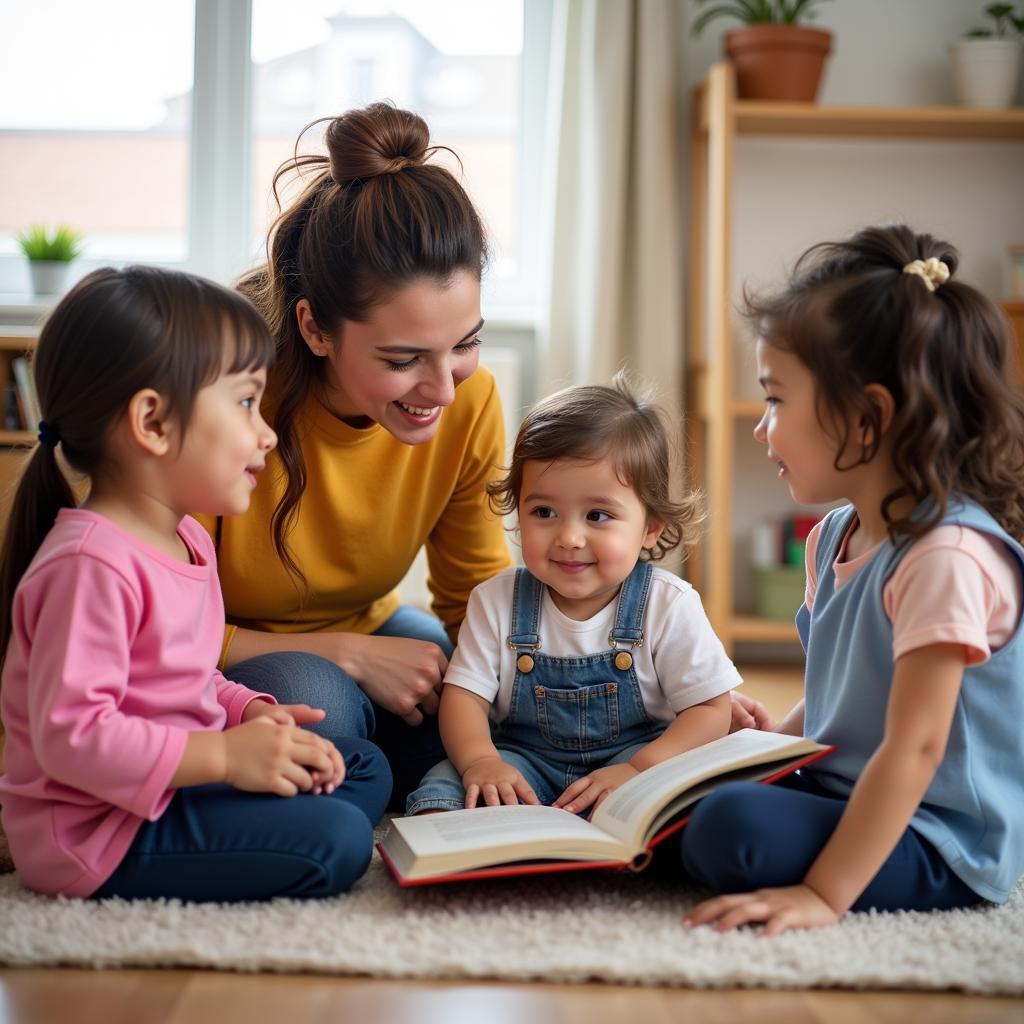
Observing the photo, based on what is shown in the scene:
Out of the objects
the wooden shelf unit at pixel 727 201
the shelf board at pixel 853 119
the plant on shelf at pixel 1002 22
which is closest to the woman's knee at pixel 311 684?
the wooden shelf unit at pixel 727 201

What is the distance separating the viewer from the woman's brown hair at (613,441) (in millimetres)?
1454

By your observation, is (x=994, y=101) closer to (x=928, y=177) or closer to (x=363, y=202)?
(x=928, y=177)

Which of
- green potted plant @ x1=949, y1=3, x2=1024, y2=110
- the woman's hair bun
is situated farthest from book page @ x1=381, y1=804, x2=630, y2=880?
green potted plant @ x1=949, y1=3, x2=1024, y2=110

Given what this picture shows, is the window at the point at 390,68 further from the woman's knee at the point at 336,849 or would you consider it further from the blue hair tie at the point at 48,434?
the woman's knee at the point at 336,849

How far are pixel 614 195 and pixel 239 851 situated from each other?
218 cm

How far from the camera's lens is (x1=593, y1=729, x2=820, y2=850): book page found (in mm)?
1169

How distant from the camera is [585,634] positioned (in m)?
1.47

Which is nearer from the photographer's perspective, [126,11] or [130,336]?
[130,336]

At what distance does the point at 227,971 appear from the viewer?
105cm

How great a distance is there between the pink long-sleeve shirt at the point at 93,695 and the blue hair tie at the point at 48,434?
3.0 inches

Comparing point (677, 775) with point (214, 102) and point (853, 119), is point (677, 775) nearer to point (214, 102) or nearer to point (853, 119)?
point (853, 119)

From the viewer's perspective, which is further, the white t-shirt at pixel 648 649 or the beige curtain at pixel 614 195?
Answer: the beige curtain at pixel 614 195

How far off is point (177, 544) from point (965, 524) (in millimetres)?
762

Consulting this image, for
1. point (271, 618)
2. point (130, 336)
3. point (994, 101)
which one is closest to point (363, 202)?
point (130, 336)
